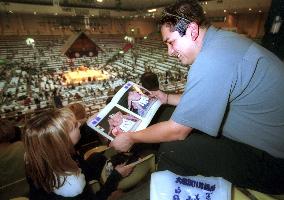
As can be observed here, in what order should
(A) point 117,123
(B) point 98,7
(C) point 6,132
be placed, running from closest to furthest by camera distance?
(A) point 117,123 < (C) point 6,132 < (B) point 98,7

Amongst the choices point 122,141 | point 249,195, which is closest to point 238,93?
point 249,195

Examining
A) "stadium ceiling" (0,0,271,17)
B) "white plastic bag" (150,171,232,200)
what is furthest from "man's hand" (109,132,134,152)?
"stadium ceiling" (0,0,271,17)

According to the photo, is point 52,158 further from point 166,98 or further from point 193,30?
point 193,30

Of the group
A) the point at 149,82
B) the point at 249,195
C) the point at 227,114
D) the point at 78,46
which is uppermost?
the point at 227,114

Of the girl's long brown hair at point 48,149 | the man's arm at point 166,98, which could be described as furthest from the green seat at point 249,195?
the girl's long brown hair at point 48,149

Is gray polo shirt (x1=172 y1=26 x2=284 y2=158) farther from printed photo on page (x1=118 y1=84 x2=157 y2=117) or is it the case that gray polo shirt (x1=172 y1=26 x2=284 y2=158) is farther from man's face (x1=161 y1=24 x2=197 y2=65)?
printed photo on page (x1=118 y1=84 x2=157 y2=117)

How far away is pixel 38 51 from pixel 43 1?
21.3 ft

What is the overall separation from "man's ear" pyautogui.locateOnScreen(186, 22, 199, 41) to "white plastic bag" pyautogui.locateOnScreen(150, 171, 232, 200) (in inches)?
36.4

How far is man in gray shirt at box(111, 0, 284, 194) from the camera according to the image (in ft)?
4.35

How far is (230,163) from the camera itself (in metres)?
1.40

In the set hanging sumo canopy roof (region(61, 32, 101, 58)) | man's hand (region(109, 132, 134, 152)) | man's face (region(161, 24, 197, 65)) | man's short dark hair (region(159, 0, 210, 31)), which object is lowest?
hanging sumo canopy roof (region(61, 32, 101, 58))

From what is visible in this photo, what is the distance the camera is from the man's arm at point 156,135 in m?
1.46

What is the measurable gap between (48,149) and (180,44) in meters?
1.19

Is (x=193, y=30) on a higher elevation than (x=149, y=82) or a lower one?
higher
